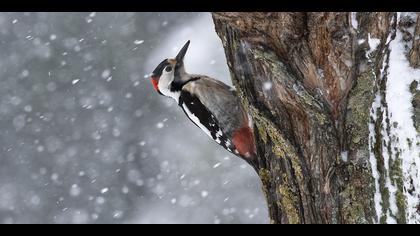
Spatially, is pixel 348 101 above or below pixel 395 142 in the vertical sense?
above

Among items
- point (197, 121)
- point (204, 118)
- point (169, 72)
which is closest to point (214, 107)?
point (204, 118)

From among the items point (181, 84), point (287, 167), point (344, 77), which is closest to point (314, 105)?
point (344, 77)

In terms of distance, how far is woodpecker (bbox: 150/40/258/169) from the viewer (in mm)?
3490

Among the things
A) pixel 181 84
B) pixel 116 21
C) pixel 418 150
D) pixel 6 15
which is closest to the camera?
pixel 418 150

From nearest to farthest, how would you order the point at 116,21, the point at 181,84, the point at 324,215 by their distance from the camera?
the point at 324,215 < the point at 181,84 < the point at 116,21

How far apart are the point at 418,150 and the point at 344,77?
12.9 inches

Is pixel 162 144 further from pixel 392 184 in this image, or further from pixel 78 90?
pixel 392 184

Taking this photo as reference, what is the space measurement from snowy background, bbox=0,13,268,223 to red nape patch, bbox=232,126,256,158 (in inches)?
181

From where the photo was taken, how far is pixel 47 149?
348 inches

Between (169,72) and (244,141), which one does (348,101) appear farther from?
(169,72)

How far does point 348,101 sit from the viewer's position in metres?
2.25

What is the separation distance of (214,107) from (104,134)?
17.2ft

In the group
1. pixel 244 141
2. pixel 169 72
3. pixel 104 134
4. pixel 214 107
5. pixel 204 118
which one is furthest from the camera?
pixel 104 134

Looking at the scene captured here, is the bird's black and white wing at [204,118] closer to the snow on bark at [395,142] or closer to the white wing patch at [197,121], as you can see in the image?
the white wing patch at [197,121]
